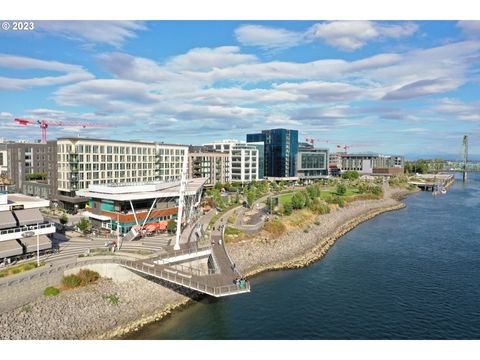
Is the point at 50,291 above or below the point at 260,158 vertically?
below

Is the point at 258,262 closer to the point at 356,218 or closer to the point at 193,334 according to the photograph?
the point at 193,334

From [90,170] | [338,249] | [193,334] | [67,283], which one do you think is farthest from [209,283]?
[90,170]

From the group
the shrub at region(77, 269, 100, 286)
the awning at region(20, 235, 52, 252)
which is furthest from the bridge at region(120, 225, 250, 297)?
the awning at region(20, 235, 52, 252)

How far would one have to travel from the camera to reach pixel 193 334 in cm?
3728

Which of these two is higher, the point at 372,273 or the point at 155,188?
the point at 155,188

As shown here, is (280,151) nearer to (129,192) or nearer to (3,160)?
(129,192)

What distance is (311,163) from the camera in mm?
171875

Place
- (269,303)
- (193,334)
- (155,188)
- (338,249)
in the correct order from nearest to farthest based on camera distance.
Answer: (193,334)
(269,303)
(155,188)
(338,249)

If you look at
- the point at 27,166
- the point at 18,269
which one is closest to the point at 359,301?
the point at 18,269

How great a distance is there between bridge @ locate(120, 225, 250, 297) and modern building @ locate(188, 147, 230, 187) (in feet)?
233

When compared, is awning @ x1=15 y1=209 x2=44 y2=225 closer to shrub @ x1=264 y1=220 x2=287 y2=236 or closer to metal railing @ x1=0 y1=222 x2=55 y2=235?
metal railing @ x1=0 y1=222 x2=55 y2=235

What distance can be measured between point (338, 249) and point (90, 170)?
60546mm

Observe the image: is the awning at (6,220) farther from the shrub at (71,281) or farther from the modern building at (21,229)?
the shrub at (71,281)

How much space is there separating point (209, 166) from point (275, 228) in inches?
2514
